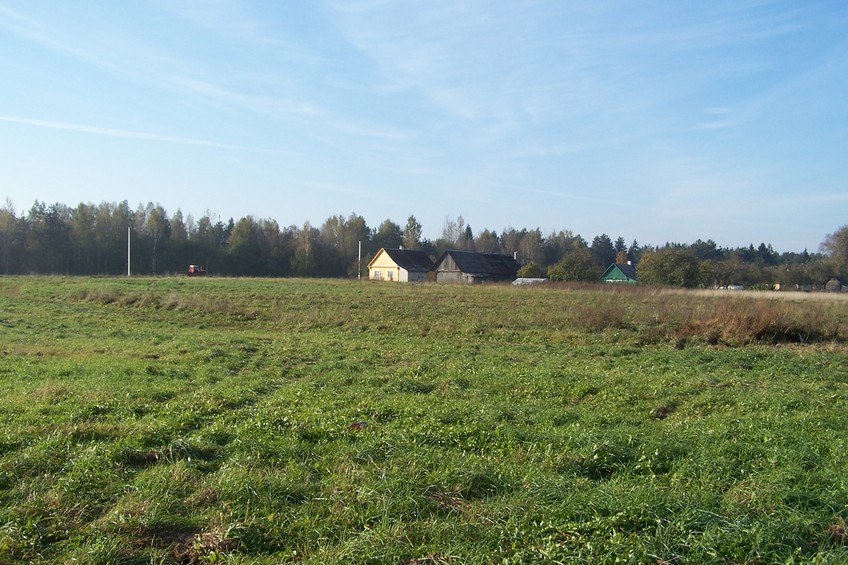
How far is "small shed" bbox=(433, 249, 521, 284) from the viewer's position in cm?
8050

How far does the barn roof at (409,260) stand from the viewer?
8437 cm

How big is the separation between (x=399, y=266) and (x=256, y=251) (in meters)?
28.6

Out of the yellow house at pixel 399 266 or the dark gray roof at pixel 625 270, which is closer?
the dark gray roof at pixel 625 270

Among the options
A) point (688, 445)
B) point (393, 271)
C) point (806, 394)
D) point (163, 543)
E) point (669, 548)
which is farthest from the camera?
point (393, 271)

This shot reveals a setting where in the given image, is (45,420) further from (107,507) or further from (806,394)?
(806,394)

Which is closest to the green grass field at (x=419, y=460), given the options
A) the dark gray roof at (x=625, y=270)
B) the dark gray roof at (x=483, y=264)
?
the dark gray roof at (x=483, y=264)

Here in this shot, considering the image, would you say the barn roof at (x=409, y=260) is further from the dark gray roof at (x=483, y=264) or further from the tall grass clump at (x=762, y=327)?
the tall grass clump at (x=762, y=327)

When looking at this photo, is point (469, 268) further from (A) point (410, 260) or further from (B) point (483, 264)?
(A) point (410, 260)

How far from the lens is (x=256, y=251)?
326 ft

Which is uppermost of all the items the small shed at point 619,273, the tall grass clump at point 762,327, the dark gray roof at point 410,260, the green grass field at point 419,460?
the dark gray roof at point 410,260

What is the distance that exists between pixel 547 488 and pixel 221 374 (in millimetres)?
8876

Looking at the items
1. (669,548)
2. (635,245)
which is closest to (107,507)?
(669,548)

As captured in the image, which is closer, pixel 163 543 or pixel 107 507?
pixel 163 543

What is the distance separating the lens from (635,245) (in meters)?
158
